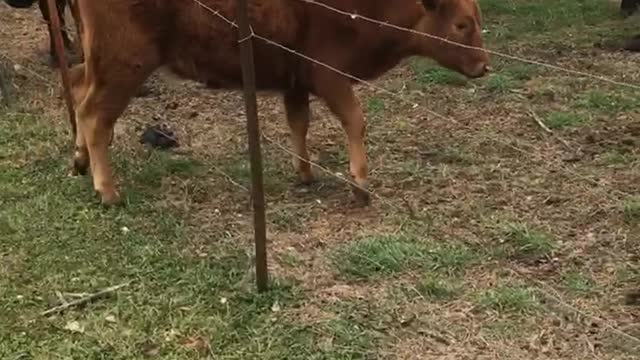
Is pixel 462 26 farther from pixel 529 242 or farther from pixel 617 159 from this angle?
pixel 529 242

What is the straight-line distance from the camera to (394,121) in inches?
299

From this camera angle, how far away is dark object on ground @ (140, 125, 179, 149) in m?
7.14

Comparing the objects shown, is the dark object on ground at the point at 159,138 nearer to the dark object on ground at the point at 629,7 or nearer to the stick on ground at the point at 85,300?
the stick on ground at the point at 85,300

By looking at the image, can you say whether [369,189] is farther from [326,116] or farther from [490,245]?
[326,116]

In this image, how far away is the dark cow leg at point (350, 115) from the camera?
602 centimetres

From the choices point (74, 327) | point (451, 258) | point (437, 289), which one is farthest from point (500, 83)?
point (74, 327)

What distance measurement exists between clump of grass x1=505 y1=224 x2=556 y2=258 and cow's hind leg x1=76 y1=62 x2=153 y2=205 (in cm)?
236

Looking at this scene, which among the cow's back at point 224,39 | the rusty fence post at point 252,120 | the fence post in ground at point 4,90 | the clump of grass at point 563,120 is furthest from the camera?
the fence post in ground at point 4,90

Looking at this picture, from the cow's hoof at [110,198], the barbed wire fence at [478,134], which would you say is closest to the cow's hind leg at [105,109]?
the cow's hoof at [110,198]

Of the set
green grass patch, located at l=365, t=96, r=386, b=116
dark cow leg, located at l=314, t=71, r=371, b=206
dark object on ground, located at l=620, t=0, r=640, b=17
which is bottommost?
dark object on ground, located at l=620, t=0, r=640, b=17

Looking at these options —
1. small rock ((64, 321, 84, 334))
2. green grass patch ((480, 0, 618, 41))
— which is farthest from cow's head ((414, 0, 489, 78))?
green grass patch ((480, 0, 618, 41))

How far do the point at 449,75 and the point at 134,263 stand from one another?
13.6ft

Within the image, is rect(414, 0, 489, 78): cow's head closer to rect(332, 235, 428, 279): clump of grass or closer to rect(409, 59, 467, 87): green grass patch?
rect(332, 235, 428, 279): clump of grass

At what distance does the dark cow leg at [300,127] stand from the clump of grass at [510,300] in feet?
6.56
